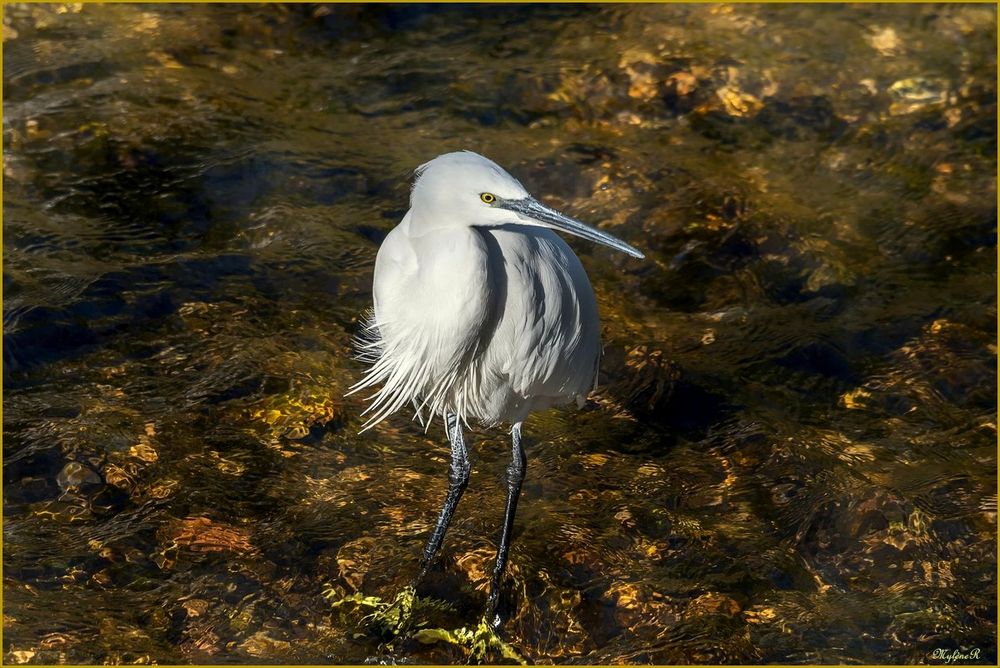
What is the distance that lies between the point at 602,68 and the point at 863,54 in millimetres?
1641

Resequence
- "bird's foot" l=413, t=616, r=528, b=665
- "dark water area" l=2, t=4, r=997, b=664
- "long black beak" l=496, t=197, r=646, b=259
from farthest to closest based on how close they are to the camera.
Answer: "dark water area" l=2, t=4, r=997, b=664
"bird's foot" l=413, t=616, r=528, b=665
"long black beak" l=496, t=197, r=646, b=259

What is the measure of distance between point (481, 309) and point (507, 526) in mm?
922

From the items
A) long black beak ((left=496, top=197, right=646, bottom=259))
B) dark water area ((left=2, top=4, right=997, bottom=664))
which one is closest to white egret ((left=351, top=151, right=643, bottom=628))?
long black beak ((left=496, top=197, right=646, bottom=259))

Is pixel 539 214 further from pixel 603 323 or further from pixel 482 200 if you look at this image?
pixel 603 323

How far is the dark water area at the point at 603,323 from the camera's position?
148 inches

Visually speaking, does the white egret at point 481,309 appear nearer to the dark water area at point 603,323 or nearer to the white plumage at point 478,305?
the white plumage at point 478,305

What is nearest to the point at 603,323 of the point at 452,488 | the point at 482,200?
the point at 452,488

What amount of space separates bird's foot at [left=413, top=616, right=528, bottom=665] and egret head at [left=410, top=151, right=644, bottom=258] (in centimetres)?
140

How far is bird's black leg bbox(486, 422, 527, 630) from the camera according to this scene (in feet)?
12.2

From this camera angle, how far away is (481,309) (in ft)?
10.6

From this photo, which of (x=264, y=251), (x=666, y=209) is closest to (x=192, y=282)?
(x=264, y=251)

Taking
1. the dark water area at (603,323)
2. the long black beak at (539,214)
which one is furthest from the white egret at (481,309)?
the dark water area at (603,323)

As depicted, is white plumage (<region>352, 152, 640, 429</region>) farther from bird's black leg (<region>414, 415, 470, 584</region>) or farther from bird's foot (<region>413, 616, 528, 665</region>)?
bird's foot (<region>413, 616, 528, 665</region>)

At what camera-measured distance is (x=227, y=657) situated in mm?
3512
